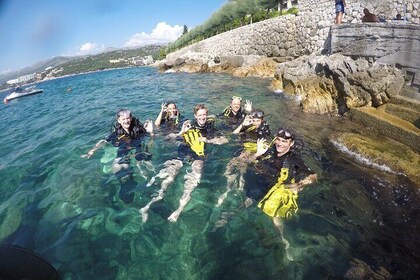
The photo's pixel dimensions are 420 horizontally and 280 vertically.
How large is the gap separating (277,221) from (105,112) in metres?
10.7

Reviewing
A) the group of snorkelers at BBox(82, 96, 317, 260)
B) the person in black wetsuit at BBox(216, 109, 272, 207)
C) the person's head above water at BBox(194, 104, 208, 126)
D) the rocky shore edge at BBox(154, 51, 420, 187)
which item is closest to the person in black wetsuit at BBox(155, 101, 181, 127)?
the group of snorkelers at BBox(82, 96, 317, 260)

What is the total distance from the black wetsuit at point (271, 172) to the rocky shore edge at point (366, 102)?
7.12ft

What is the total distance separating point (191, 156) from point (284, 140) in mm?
2165

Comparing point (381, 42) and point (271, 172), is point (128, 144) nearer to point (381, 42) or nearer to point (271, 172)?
point (271, 172)

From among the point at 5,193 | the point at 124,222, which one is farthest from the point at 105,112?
the point at 124,222

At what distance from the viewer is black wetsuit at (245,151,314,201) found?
425cm

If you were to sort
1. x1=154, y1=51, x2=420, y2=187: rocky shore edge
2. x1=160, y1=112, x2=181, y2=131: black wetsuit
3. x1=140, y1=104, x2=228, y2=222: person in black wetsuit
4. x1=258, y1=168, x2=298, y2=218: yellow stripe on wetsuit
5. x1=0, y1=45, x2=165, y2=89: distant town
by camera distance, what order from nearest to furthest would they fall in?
x1=258, y1=168, x2=298, y2=218: yellow stripe on wetsuit, x1=140, y1=104, x2=228, y2=222: person in black wetsuit, x1=154, y1=51, x2=420, y2=187: rocky shore edge, x1=160, y1=112, x2=181, y2=131: black wetsuit, x1=0, y1=45, x2=165, y2=89: distant town

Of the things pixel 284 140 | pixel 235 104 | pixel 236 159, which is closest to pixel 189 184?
pixel 236 159

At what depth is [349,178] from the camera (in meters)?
5.12

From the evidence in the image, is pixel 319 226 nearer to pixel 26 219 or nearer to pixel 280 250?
pixel 280 250

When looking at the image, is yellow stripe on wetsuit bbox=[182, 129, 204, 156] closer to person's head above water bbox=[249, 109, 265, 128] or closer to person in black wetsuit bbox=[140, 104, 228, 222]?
person in black wetsuit bbox=[140, 104, 228, 222]

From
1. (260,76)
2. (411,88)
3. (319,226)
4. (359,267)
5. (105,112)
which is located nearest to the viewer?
(359,267)

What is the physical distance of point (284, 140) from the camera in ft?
14.3

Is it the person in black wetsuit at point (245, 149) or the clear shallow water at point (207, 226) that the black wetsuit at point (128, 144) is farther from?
the person in black wetsuit at point (245, 149)
